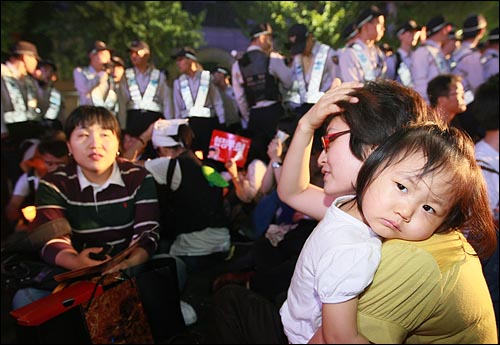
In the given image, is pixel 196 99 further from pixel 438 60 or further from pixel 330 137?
pixel 438 60

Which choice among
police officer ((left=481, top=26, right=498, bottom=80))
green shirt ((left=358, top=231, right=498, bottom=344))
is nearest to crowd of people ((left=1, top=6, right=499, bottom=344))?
green shirt ((left=358, top=231, right=498, bottom=344))

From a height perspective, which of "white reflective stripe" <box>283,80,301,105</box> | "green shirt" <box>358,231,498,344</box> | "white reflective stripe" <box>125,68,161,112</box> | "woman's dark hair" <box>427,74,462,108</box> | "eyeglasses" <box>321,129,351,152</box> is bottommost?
"white reflective stripe" <box>283,80,301,105</box>

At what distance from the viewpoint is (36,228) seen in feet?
6.47

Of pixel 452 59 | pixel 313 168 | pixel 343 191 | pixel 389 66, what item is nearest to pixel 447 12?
pixel 452 59

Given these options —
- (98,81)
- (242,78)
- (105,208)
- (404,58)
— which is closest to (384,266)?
(105,208)

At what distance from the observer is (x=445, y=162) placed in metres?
0.85

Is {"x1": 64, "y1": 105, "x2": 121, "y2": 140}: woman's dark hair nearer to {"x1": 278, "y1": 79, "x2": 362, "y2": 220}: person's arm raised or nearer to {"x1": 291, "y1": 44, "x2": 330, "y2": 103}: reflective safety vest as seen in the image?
{"x1": 278, "y1": 79, "x2": 362, "y2": 220}: person's arm raised

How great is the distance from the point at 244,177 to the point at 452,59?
452cm

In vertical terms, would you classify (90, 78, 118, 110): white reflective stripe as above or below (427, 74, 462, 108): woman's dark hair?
below

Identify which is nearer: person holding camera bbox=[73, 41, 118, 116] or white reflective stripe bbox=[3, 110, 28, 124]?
person holding camera bbox=[73, 41, 118, 116]

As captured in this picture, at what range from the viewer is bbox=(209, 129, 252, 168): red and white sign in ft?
8.64

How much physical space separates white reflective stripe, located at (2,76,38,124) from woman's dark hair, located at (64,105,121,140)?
2.99 meters

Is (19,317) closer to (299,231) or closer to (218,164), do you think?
(299,231)

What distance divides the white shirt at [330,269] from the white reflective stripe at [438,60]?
14.3 ft
